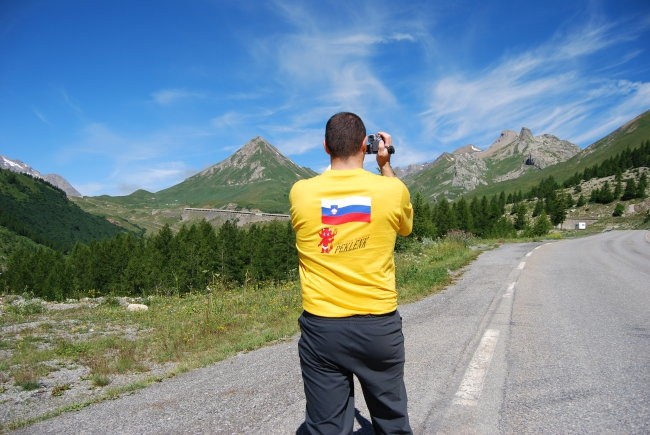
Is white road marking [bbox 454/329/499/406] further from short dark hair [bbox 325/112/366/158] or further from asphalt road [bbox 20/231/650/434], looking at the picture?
short dark hair [bbox 325/112/366/158]

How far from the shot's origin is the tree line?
183 ft

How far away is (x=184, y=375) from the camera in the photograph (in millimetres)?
6031

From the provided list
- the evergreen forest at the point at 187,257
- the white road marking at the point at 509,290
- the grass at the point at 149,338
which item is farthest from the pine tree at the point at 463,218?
the white road marking at the point at 509,290

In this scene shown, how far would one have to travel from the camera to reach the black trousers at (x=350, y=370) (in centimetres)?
223

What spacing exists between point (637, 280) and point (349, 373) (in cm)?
1362

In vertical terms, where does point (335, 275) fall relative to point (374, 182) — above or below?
below

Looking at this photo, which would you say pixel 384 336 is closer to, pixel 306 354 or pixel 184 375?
pixel 306 354

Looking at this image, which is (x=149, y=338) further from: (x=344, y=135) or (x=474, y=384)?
(x=344, y=135)

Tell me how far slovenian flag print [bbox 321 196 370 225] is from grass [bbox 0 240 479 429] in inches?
188

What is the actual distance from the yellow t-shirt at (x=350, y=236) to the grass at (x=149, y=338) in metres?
4.56

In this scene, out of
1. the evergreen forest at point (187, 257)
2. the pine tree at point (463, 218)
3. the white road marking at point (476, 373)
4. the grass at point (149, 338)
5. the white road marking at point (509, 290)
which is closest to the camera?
the white road marking at point (476, 373)

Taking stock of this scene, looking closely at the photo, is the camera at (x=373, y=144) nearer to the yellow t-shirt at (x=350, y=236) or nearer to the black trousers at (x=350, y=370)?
the yellow t-shirt at (x=350, y=236)

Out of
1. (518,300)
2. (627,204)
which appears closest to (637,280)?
(518,300)

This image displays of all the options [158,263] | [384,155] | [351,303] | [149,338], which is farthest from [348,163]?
[158,263]
